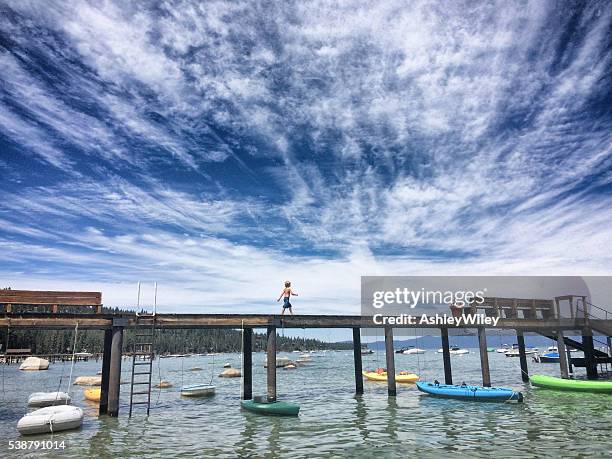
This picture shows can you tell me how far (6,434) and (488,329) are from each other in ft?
96.6

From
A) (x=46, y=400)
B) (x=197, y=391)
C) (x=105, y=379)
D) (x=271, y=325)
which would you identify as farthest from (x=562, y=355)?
(x=46, y=400)

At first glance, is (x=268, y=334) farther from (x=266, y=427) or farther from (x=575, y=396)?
(x=575, y=396)

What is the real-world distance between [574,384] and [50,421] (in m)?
31.2

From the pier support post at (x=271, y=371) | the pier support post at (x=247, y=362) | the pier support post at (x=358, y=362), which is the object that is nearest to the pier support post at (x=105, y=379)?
the pier support post at (x=247, y=362)

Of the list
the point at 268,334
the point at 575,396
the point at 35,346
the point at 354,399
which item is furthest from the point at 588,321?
the point at 35,346

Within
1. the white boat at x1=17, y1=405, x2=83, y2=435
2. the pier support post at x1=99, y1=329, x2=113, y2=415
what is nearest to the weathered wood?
the white boat at x1=17, y1=405, x2=83, y2=435

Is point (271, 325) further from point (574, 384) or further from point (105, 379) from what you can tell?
point (574, 384)

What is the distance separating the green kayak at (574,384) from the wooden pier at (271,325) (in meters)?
2.80

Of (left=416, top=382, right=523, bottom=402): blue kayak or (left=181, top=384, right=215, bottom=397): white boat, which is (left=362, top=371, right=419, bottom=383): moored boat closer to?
(left=416, top=382, right=523, bottom=402): blue kayak

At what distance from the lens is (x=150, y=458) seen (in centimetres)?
1520

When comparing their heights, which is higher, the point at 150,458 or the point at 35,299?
the point at 35,299

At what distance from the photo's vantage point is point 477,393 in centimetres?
2580

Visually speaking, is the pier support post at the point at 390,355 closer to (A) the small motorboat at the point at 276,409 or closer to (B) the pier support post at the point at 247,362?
(A) the small motorboat at the point at 276,409

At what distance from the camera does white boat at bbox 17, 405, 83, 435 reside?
18.6 meters
